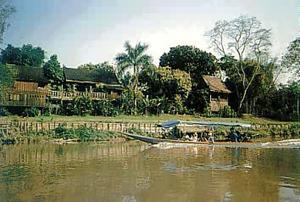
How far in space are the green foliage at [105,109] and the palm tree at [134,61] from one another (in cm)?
62

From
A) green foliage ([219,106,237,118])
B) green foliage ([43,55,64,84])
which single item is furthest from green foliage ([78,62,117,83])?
green foliage ([219,106,237,118])

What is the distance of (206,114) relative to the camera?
13.1m

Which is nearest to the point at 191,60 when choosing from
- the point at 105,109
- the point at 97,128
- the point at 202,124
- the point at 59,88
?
the point at 105,109

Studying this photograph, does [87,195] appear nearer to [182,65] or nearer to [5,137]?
[5,137]

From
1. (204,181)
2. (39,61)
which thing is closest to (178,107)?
(39,61)

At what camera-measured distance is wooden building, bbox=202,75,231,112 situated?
13730 mm

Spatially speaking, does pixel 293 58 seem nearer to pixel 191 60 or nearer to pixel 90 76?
pixel 191 60

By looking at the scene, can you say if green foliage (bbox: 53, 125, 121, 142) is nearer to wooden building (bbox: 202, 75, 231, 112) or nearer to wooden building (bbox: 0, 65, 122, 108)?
wooden building (bbox: 0, 65, 122, 108)

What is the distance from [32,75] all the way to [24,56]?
103 cm

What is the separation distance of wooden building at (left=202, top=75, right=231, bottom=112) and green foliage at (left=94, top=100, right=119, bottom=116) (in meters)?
2.91

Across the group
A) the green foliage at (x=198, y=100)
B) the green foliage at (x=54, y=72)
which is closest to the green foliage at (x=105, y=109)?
the green foliage at (x=54, y=72)

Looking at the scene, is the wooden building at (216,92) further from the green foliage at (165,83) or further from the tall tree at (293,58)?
the tall tree at (293,58)

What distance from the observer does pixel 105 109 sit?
493 inches

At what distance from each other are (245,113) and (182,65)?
4.07m
